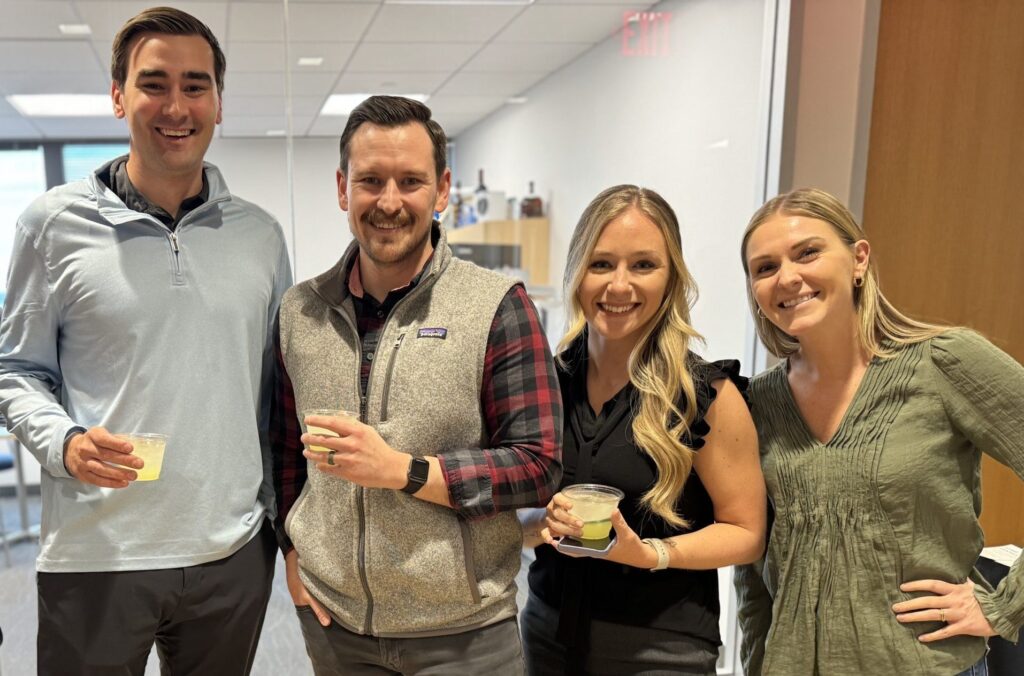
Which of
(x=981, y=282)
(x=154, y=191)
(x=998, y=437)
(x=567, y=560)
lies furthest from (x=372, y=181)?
(x=981, y=282)

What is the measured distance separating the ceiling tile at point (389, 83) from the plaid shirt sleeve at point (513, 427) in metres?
1.31

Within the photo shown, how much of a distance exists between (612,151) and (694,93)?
1.19 feet

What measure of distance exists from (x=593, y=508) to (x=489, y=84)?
182 cm

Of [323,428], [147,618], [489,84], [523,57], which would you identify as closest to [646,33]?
[523,57]

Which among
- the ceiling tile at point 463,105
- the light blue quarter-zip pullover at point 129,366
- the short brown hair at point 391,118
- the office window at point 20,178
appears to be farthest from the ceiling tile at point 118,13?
the short brown hair at point 391,118

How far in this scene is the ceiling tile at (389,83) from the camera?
240 cm

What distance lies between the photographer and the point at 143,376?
154 cm

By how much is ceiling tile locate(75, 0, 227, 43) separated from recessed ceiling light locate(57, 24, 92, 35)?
0.01 meters

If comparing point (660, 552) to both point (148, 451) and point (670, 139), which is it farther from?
point (670, 139)

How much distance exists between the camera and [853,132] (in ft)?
7.71

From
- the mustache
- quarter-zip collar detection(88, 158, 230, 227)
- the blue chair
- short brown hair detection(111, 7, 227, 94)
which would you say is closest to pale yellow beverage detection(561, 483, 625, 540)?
the mustache

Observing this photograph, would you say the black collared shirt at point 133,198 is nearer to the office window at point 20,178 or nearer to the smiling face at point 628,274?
the office window at point 20,178

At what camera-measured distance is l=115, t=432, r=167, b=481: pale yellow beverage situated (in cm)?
141

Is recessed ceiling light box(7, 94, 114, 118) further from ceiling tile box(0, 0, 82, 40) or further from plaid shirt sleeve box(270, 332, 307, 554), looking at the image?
plaid shirt sleeve box(270, 332, 307, 554)
